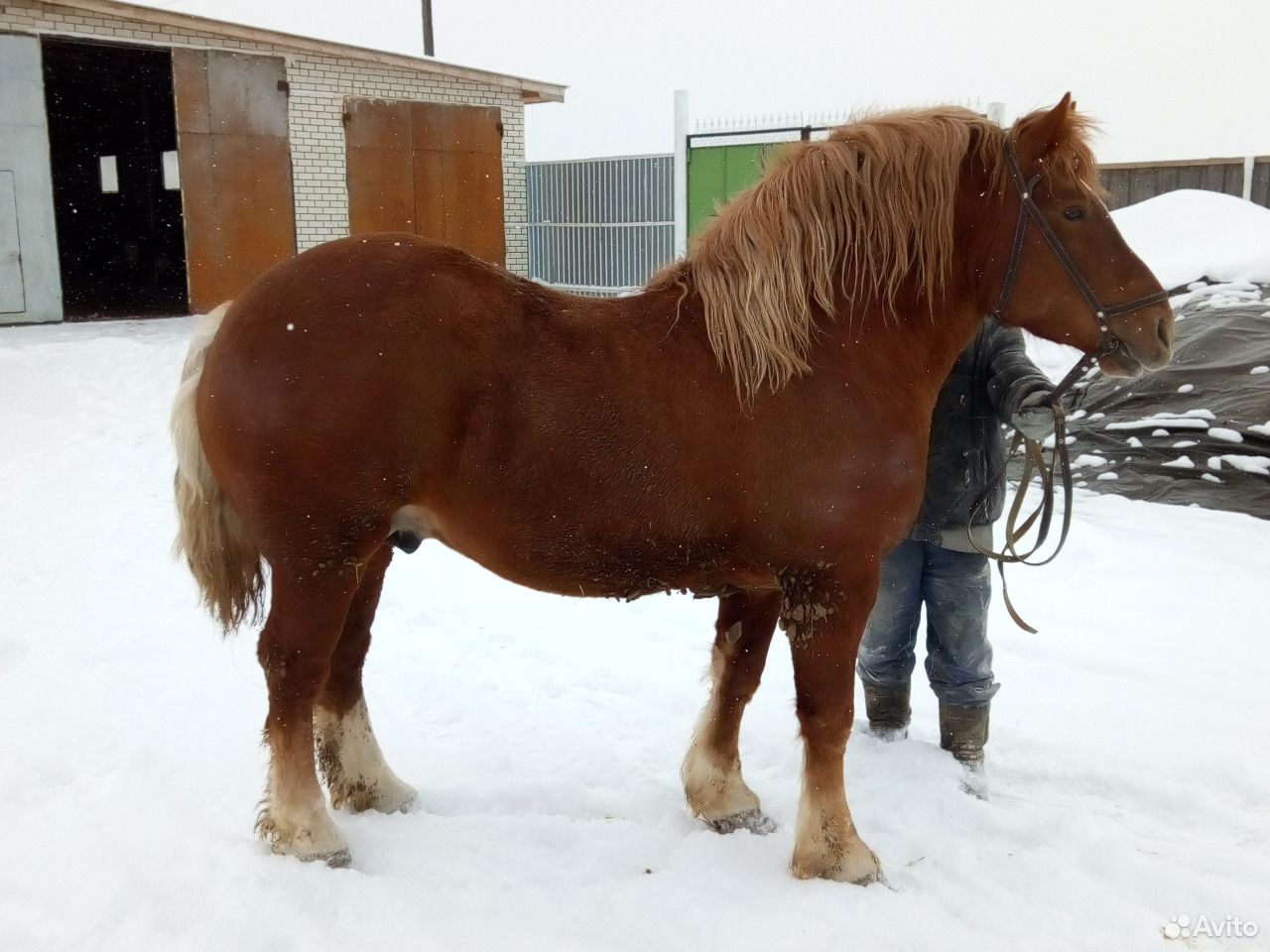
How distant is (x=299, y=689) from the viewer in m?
2.50

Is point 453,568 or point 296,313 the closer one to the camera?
point 296,313

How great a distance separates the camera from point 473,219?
14320 millimetres

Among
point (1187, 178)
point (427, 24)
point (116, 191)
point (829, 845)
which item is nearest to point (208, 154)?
point (116, 191)

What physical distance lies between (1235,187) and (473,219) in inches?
414

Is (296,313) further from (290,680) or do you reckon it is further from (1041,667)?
(1041,667)

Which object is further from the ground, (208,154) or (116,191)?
(208,154)

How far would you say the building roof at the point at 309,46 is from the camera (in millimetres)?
11055

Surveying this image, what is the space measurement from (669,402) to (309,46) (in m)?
12.2

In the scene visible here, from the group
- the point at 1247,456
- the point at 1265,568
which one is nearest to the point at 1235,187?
the point at 1247,456

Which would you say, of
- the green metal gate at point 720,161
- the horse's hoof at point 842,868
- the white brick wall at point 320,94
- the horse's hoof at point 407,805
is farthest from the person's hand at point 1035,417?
the white brick wall at point 320,94

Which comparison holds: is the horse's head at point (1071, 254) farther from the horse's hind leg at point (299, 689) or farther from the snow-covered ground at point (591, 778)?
the horse's hind leg at point (299, 689)

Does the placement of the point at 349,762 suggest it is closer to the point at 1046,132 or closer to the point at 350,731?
the point at 350,731

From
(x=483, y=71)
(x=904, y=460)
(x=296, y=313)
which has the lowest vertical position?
(x=904, y=460)

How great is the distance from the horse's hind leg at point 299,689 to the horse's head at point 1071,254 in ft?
6.74
